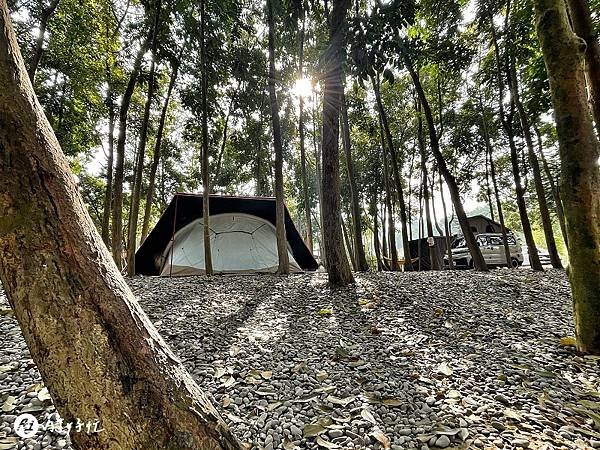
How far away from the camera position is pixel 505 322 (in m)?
3.18

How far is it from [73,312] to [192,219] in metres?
8.24

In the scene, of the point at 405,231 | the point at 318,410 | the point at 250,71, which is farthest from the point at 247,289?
the point at 250,71

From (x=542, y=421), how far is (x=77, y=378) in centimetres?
208

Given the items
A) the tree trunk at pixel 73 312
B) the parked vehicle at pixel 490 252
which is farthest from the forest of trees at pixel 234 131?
the parked vehicle at pixel 490 252

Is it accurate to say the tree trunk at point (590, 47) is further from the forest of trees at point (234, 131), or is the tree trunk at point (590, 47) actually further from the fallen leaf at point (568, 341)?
the fallen leaf at point (568, 341)

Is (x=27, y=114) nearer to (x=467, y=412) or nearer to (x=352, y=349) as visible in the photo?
(x=467, y=412)

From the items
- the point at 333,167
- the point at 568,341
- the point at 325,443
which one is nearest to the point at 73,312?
the point at 325,443

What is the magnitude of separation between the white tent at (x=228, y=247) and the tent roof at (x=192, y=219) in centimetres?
21

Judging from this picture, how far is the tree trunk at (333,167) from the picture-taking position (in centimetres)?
485

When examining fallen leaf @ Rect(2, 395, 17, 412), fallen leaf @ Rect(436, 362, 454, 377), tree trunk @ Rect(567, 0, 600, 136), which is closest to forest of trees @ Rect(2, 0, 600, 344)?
tree trunk @ Rect(567, 0, 600, 136)

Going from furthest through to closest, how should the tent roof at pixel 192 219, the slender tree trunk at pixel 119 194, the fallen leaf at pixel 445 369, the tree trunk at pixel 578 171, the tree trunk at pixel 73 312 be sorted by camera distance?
the tent roof at pixel 192 219, the slender tree trunk at pixel 119 194, the tree trunk at pixel 578 171, the fallen leaf at pixel 445 369, the tree trunk at pixel 73 312

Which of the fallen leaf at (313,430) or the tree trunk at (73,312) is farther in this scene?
the fallen leaf at (313,430)

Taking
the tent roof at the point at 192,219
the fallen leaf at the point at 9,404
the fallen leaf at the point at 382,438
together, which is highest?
the tent roof at the point at 192,219

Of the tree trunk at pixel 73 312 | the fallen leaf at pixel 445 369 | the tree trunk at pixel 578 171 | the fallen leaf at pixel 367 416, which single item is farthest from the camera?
the tree trunk at pixel 578 171
